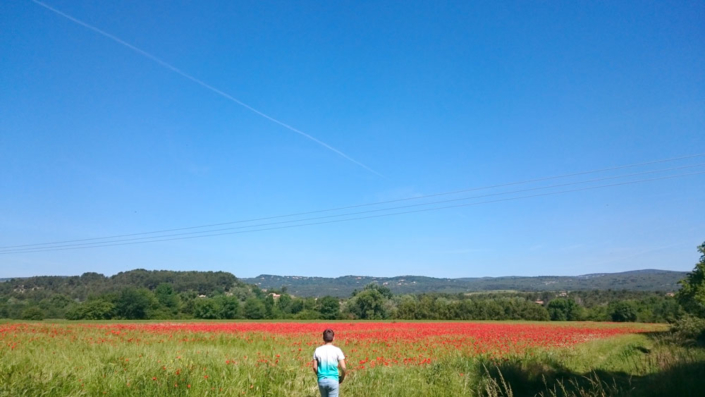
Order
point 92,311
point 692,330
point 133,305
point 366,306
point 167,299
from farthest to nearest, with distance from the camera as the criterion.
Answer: point 366,306
point 167,299
point 133,305
point 92,311
point 692,330

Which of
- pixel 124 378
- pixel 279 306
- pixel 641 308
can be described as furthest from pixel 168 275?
pixel 124 378

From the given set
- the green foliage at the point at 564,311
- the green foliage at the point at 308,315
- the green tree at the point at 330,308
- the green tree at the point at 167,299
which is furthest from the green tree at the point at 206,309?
the green foliage at the point at 564,311

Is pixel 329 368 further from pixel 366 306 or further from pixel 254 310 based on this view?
pixel 366 306

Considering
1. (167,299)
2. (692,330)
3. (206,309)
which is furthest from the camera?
(167,299)

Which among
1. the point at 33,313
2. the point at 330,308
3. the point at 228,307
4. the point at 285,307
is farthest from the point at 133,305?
the point at 330,308

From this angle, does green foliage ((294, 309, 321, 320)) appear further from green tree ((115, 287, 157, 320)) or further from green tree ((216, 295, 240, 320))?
green tree ((115, 287, 157, 320))

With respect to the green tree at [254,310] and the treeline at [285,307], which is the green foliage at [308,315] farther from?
the green tree at [254,310]

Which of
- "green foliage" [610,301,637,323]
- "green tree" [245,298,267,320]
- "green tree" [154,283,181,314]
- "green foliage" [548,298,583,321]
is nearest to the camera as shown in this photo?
"green foliage" [610,301,637,323]

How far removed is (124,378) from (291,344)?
1165 cm

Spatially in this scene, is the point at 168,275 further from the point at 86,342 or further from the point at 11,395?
the point at 11,395

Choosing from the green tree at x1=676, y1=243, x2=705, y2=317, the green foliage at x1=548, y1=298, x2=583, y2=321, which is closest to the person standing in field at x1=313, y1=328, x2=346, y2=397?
the green tree at x1=676, y1=243, x2=705, y2=317

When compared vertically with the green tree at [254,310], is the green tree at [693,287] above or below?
above

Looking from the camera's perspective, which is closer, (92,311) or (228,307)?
(92,311)

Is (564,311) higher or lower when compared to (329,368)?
lower
